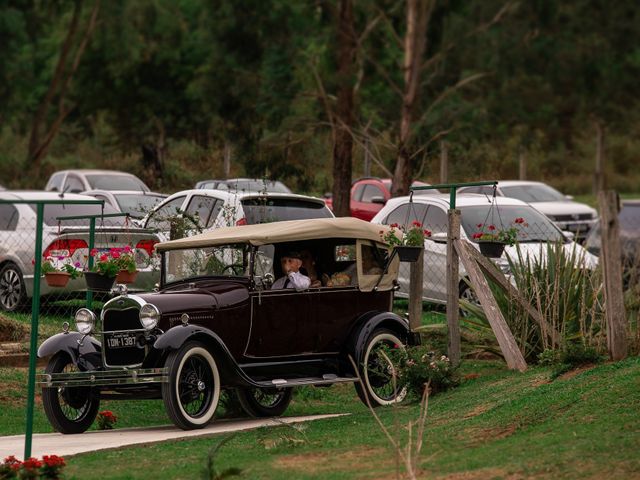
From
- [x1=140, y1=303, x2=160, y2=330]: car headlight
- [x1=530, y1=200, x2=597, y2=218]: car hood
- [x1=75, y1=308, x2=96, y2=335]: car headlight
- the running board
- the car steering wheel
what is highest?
[x1=530, y1=200, x2=597, y2=218]: car hood

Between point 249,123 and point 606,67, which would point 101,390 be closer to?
point 249,123

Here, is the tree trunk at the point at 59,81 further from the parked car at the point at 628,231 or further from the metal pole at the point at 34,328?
the metal pole at the point at 34,328

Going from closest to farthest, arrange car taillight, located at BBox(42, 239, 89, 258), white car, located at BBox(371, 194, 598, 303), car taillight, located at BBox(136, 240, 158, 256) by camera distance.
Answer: car taillight, located at BBox(136, 240, 158, 256) → car taillight, located at BBox(42, 239, 89, 258) → white car, located at BBox(371, 194, 598, 303)

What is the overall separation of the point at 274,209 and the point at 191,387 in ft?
20.3

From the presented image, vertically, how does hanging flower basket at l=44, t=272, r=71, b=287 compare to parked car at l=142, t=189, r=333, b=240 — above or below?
below

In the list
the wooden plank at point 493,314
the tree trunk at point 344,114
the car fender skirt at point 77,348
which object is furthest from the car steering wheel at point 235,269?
the tree trunk at point 344,114

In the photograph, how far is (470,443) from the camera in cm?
966

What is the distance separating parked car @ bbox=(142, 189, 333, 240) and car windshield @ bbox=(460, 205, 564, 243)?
2373mm

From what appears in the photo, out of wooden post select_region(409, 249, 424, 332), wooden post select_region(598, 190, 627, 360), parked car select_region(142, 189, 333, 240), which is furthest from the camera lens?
parked car select_region(142, 189, 333, 240)

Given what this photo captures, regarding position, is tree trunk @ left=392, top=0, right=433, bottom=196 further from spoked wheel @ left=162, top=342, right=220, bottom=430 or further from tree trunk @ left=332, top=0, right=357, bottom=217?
spoked wheel @ left=162, top=342, right=220, bottom=430

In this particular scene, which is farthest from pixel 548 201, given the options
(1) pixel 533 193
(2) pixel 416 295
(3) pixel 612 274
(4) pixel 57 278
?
(3) pixel 612 274

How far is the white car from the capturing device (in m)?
19.2

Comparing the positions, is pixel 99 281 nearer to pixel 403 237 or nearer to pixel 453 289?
pixel 403 237

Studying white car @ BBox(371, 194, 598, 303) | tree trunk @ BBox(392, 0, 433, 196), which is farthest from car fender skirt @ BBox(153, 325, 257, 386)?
tree trunk @ BBox(392, 0, 433, 196)
